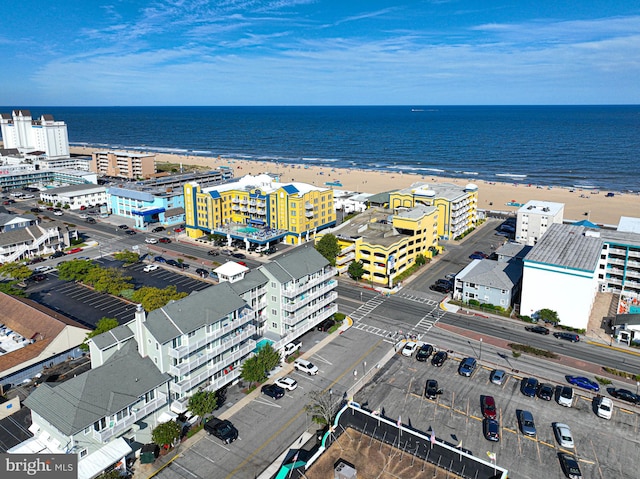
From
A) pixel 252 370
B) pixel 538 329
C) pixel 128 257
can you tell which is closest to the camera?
pixel 252 370

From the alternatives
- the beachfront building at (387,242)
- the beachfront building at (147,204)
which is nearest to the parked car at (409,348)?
the beachfront building at (387,242)

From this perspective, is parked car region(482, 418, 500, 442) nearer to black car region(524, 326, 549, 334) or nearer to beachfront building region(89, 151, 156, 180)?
black car region(524, 326, 549, 334)

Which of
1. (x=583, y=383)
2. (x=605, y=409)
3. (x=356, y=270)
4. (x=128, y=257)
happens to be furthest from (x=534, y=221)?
(x=128, y=257)

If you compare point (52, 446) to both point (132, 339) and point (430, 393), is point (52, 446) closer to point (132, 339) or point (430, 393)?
point (132, 339)

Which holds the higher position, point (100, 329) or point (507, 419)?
point (100, 329)

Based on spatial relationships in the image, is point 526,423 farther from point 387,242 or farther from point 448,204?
point 448,204

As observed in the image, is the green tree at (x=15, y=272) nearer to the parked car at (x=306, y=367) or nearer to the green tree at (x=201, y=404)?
the green tree at (x=201, y=404)
